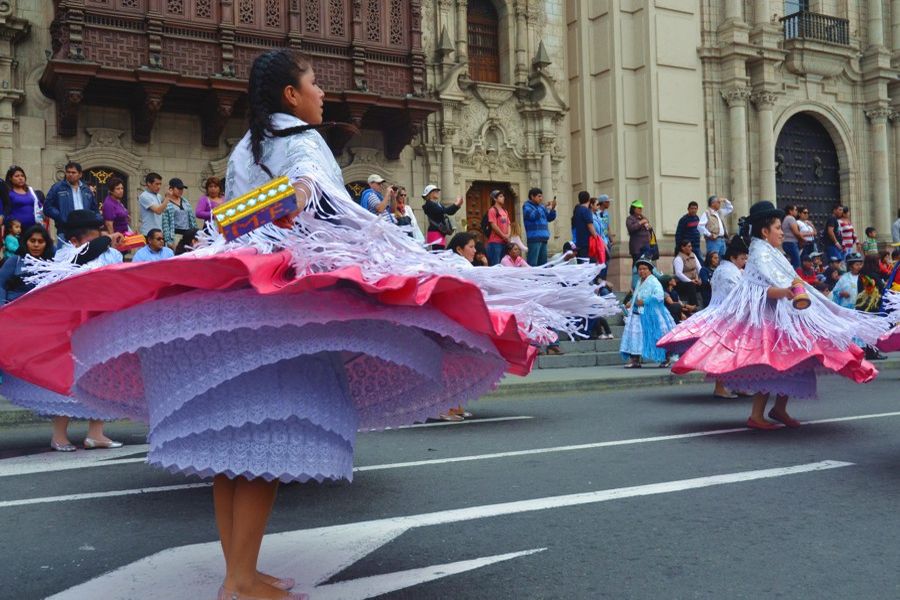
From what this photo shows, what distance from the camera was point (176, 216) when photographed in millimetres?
13492

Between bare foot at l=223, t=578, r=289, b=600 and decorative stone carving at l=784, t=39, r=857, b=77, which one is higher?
decorative stone carving at l=784, t=39, r=857, b=77

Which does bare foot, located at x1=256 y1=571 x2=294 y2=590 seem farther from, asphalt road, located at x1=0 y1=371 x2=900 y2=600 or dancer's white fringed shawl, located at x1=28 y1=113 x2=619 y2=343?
dancer's white fringed shawl, located at x1=28 y1=113 x2=619 y2=343

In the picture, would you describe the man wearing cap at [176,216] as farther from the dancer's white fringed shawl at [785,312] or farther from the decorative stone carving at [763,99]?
the decorative stone carving at [763,99]

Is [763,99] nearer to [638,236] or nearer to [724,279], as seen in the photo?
[638,236]

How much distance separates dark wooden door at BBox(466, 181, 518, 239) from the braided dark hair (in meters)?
18.5

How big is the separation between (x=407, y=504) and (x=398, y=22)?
53.4ft

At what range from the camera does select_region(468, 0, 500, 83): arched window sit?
23031mm

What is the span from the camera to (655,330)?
45.9ft

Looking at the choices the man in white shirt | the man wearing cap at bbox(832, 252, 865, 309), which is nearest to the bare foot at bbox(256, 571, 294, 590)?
the man in white shirt

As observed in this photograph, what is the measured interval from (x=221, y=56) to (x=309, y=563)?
15578 mm

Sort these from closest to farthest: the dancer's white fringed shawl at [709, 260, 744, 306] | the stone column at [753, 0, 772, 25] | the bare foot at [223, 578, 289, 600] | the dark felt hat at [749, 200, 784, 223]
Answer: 1. the bare foot at [223, 578, 289, 600]
2. the dark felt hat at [749, 200, 784, 223]
3. the dancer's white fringed shawl at [709, 260, 744, 306]
4. the stone column at [753, 0, 772, 25]

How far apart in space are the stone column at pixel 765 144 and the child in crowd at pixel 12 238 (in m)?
18.9

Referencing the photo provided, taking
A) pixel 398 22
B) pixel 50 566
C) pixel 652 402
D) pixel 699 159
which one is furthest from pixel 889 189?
pixel 50 566

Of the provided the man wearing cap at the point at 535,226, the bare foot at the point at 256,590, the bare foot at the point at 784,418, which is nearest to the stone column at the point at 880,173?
the man wearing cap at the point at 535,226
